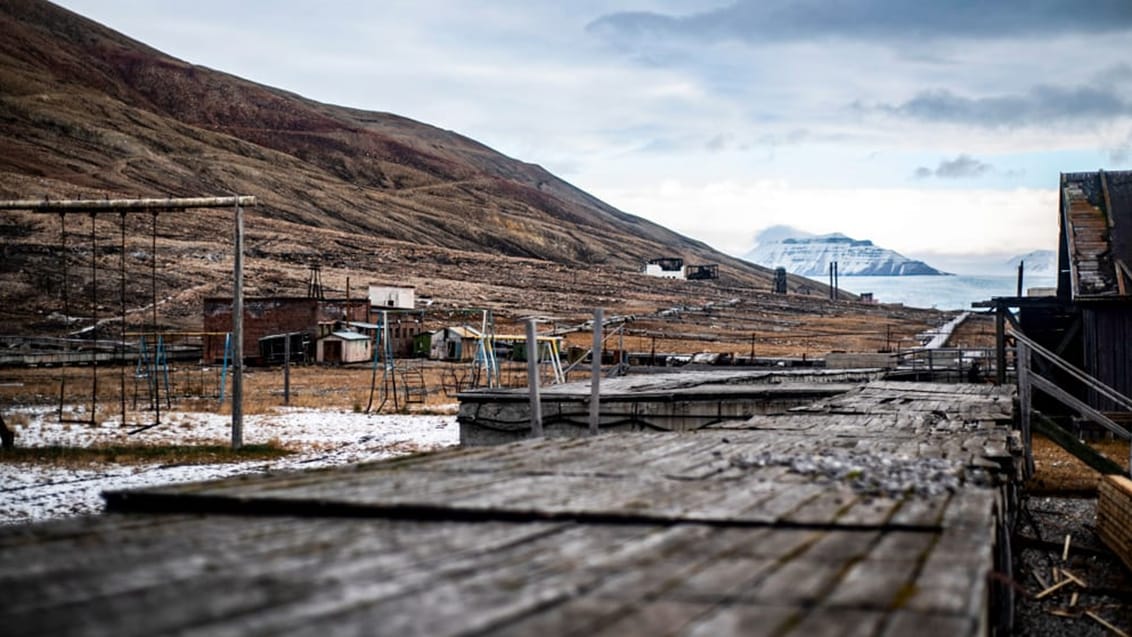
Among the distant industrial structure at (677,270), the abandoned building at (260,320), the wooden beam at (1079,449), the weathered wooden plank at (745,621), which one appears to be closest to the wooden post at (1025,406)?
the wooden beam at (1079,449)

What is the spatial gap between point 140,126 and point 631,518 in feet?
470

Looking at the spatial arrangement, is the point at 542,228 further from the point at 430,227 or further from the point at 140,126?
the point at 140,126

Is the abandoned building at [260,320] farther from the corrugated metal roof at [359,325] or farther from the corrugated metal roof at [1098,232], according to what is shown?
the corrugated metal roof at [1098,232]

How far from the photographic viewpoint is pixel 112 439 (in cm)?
2011

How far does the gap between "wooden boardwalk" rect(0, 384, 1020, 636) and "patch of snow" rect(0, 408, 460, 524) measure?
9.15 m

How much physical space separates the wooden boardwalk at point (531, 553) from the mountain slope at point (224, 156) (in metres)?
89.3

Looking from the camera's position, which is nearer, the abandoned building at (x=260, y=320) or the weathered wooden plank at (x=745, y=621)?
the weathered wooden plank at (x=745, y=621)

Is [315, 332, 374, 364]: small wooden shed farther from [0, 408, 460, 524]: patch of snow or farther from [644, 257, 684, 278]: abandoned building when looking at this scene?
[644, 257, 684, 278]: abandoned building

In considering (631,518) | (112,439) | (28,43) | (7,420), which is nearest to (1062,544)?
(631,518)

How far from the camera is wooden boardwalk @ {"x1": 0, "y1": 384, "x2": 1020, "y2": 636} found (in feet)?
10.0

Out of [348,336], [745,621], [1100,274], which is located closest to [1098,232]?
[1100,274]

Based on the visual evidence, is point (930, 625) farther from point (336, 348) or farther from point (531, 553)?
point (336, 348)

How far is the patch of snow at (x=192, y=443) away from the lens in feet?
46.0

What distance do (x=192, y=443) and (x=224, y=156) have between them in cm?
12402
